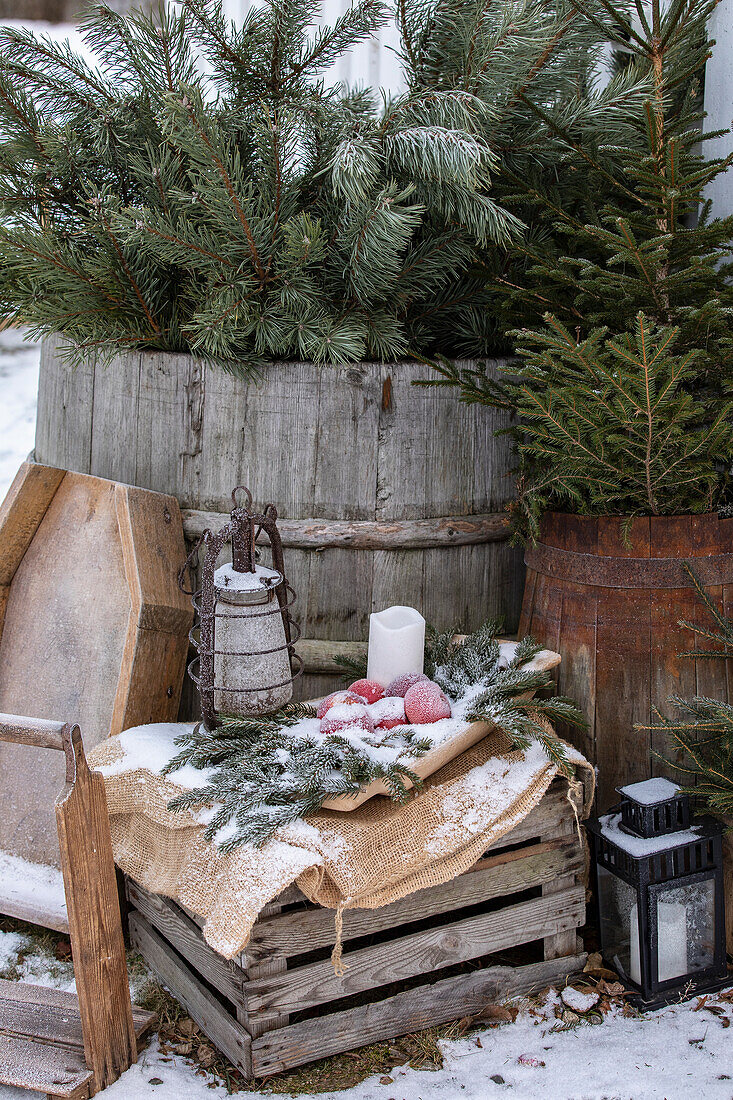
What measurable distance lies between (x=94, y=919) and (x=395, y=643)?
0.84 m

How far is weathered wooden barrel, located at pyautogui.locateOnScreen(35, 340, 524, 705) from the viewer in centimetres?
230

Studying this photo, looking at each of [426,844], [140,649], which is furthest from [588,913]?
[140,649]

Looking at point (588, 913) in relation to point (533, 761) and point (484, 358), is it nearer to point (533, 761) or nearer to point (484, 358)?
point (533, 761)

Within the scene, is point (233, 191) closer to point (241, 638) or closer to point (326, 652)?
point (241, 638)

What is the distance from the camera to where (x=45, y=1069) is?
1.70 m

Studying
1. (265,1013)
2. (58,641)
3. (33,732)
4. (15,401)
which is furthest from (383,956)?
(15,401)

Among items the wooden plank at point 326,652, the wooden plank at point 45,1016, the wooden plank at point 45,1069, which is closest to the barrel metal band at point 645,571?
the wooden plank at point 326,652

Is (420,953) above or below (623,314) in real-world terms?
below

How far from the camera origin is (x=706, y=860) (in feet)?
6.63

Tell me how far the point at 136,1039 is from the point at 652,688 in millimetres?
1313

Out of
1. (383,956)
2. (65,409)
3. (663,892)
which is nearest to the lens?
(383,956)

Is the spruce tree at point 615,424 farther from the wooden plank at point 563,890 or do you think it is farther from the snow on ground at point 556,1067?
the snow on ground at point 556,1067

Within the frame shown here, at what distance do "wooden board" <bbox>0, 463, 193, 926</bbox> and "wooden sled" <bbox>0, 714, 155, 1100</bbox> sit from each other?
47cm

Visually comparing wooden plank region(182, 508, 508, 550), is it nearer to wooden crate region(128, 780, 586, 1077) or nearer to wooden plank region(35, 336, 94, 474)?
wooden plank region(35, 336, 94, 474)
